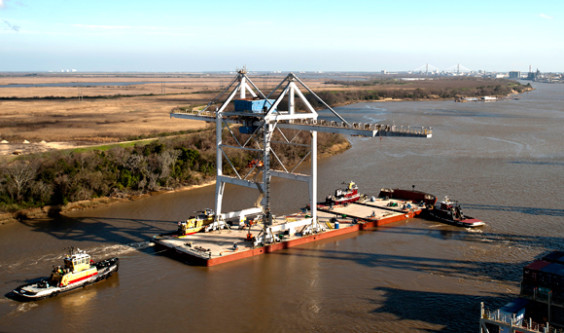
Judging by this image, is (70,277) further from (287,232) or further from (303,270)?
(287,232)

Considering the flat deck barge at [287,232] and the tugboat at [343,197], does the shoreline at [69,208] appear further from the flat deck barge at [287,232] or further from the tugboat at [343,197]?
the tugboat at [343,197]

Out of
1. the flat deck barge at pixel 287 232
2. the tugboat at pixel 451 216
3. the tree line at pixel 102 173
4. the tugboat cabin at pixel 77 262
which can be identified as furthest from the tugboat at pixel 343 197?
the tugboat cabin at pixel 77 262

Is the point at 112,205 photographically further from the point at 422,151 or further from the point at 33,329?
the point at 422,151

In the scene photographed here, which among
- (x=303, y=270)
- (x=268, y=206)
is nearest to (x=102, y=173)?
(x=268, y=206)

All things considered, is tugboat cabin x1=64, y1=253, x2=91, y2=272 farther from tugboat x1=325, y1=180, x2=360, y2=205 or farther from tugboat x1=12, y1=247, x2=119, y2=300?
tugboat x1=325, y1=180, x2=360, y2=205

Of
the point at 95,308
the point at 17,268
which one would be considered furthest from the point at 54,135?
the point at 95,308

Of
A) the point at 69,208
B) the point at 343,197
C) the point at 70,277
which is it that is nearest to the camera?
the point at 70,277

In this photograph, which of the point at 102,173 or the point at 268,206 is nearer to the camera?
the point at 268,206
